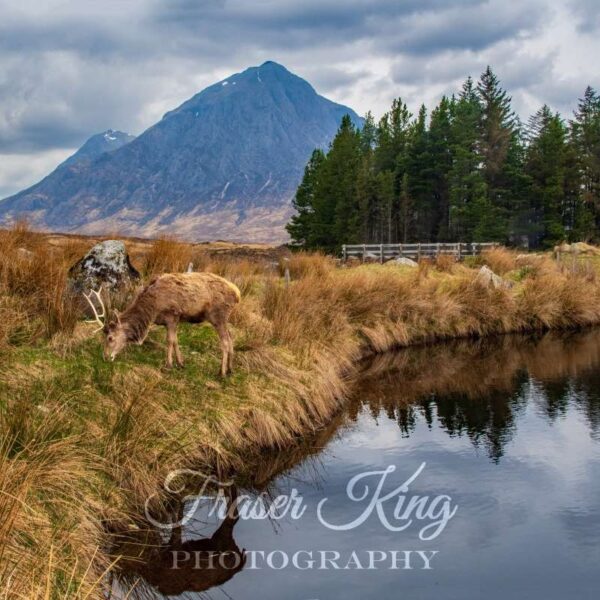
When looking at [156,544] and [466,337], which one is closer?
[156,544]

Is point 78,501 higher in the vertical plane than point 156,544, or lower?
higher

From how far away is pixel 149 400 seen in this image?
8.92 meters

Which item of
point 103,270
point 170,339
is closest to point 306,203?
point 103,270

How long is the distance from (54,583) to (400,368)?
13080 mm

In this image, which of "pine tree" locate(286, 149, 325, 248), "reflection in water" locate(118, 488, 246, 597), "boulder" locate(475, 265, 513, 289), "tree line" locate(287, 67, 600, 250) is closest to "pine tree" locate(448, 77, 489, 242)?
"tree line" locate(287, 67, 600, 250)

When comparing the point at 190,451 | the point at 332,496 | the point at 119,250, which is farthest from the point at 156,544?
the point at 119,250

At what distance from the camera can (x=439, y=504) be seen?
885 cm

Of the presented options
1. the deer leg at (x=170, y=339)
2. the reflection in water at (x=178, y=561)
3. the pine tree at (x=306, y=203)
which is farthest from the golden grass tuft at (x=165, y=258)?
the pine tree at (x=306, y=203)

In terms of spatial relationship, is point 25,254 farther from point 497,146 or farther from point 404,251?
point 497,146

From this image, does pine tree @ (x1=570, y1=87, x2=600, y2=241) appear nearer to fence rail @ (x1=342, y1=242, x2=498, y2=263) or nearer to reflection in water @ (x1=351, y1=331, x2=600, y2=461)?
fence rail @ (x1=342, y1=242, x2=498, y2=263)

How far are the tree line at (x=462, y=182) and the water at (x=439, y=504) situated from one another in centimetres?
3997

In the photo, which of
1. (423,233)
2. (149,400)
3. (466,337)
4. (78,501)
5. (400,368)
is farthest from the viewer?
(423,233)

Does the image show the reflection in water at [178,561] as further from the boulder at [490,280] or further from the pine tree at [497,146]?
the pine tree at [497,146]

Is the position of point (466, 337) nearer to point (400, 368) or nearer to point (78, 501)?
point (400, 368)
